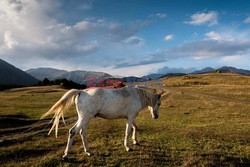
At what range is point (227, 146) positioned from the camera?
41.3 ft

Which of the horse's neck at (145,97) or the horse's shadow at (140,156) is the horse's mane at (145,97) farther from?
the horse's shadow at (140,156)

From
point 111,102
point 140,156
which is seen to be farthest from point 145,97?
point 140,156

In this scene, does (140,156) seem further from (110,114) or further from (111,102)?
(111,102)

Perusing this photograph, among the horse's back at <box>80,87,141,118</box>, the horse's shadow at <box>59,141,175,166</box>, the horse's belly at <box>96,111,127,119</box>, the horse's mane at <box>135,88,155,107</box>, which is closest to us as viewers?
the horse's shadow at <box>59,141,175,166</box>

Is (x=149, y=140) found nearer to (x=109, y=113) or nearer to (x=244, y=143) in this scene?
(x=109, y=113)

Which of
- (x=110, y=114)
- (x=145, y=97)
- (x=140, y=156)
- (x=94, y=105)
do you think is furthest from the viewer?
(x=145, y=97)

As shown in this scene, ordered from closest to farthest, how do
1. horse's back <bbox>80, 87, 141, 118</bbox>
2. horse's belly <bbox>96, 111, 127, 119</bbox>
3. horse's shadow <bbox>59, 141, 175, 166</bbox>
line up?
horse's shadow <bbox>59, 141, 175, 166</bbox>
horse's back <bbox>80, 87, 141, 118</bbox>
horse's belly <bbox>96, 111, 127, 119</bbox>

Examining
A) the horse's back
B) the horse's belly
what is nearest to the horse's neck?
the horse's back

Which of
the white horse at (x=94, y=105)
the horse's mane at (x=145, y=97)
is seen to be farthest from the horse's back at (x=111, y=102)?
the horse's mane at (x=145, y=97)

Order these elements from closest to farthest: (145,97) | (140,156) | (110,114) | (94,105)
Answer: (94,105) → (140,156) → (110,114) → (145,97)

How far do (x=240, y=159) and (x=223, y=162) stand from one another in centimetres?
130

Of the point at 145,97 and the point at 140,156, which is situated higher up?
the point at 145,97

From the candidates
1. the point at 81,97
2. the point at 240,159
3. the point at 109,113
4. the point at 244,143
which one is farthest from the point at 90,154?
the point at 244,143

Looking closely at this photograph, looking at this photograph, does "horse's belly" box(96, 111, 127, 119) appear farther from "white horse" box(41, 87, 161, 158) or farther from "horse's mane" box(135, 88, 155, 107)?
"horse's mane" box(135, 88, 155, 107)
